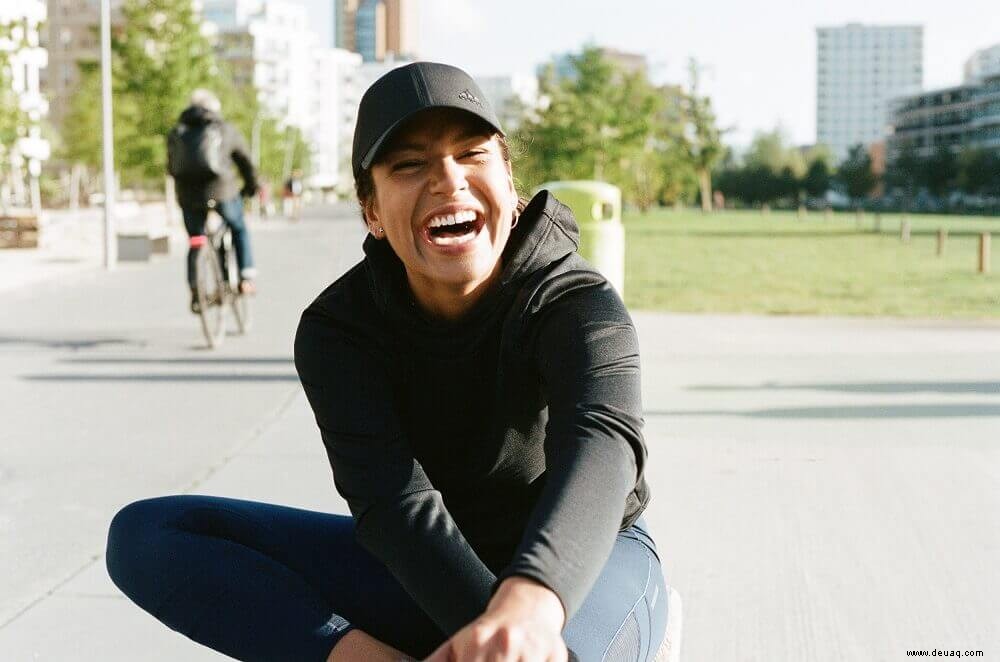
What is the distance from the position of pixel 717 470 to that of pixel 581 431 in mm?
3437

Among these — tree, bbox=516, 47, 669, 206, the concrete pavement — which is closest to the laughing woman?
the concrete pavement

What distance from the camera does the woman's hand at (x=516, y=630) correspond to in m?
1.77

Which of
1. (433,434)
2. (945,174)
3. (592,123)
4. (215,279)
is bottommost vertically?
(215,279)

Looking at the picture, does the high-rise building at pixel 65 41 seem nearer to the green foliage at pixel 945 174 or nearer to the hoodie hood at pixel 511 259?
the green foliage at pixel 945 174

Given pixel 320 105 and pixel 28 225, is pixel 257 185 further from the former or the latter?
pixel 320 105

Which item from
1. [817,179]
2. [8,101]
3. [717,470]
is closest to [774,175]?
[817,179]

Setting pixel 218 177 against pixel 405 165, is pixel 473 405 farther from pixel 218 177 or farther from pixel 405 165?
pixel 218 177

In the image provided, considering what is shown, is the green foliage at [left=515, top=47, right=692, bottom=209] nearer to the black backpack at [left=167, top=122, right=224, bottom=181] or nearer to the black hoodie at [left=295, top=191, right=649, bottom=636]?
the black backpack at [left=167, top=122, right=224, bottom=181]

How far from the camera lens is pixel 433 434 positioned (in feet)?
8.12

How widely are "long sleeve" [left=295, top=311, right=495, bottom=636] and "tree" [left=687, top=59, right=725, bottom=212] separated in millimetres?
A: 103266

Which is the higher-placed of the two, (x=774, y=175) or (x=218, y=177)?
(x=774, y=175)

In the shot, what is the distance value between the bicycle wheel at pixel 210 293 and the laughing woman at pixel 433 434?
699cm

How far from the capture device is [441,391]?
2434 mm

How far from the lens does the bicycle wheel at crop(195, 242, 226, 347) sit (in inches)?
374
